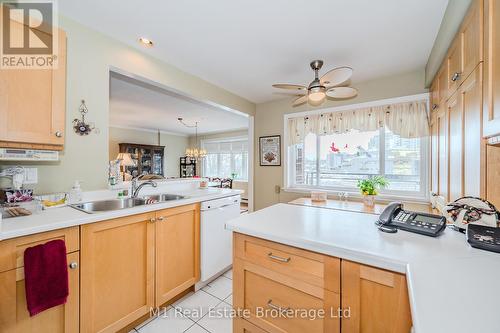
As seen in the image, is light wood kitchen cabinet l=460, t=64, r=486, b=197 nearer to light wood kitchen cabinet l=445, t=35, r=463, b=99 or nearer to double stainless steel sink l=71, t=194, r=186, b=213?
light wood kitchen cabinet l=445, t=35, r=463, b=99

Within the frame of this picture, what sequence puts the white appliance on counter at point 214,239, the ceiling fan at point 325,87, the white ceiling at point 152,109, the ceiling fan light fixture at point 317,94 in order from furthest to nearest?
the white ceiling at point 152,109 < the white appliance on counter at point 214,239 < the ceiling fan light fixture at point 317,94 < the ceiling fan at point 325,87

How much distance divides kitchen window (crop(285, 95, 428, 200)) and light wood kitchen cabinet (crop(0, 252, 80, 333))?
2.77 metres

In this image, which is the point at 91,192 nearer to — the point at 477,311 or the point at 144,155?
the point at 477,311

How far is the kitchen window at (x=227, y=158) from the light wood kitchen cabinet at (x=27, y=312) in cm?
583

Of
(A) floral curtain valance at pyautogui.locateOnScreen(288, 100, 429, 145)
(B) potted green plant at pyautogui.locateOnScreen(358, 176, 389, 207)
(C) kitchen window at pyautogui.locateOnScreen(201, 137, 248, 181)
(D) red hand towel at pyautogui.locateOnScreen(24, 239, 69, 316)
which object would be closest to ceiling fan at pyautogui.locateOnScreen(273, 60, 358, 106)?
(A) floral curtain valance at pyautogui.locateOnScreen(288, 100, 429, 145)

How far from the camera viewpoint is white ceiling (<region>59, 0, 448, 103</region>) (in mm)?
1491

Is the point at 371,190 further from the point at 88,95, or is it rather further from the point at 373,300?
the point at 88,95

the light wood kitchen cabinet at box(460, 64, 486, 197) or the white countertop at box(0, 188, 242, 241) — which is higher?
the light wood kitchen cabinet at box(460, 64, 486, 197)

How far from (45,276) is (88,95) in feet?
4.58

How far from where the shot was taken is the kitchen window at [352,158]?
263 cm

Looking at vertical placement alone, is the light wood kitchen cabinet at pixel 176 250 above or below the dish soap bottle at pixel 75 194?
below

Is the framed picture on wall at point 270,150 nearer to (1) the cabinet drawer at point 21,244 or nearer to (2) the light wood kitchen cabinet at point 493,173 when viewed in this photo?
(2) the light wood kitchen cabinet at point 493,173

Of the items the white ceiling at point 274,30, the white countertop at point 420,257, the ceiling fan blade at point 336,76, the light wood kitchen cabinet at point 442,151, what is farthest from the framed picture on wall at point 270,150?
the white countertop at point 420,257

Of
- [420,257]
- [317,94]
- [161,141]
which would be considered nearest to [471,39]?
[317,94]
